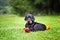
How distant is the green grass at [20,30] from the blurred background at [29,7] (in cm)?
12

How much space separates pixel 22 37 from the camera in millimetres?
3213

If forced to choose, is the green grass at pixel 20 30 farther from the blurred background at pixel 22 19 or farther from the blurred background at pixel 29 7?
the blurred background at pixel 29 7

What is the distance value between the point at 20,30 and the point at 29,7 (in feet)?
3.27

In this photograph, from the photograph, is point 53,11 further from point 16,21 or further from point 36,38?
point 36,38

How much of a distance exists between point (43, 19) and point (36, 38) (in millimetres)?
1149

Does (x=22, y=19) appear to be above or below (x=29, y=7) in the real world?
below

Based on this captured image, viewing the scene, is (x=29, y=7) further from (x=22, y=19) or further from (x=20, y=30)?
(x=20, y=30)

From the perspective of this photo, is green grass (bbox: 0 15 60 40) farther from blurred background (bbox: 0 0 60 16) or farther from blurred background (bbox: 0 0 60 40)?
blurred background (bbox: 0 0 60 16)

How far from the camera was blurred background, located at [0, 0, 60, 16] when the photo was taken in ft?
12.5

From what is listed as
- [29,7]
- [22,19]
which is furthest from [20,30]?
[29,7]

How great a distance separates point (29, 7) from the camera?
4.62 metres

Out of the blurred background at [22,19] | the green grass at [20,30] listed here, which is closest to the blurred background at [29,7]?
the blurred background at [22,19]

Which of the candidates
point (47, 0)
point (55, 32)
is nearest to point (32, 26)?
point (55, 32)

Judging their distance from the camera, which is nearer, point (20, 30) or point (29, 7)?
point (20, 30)
